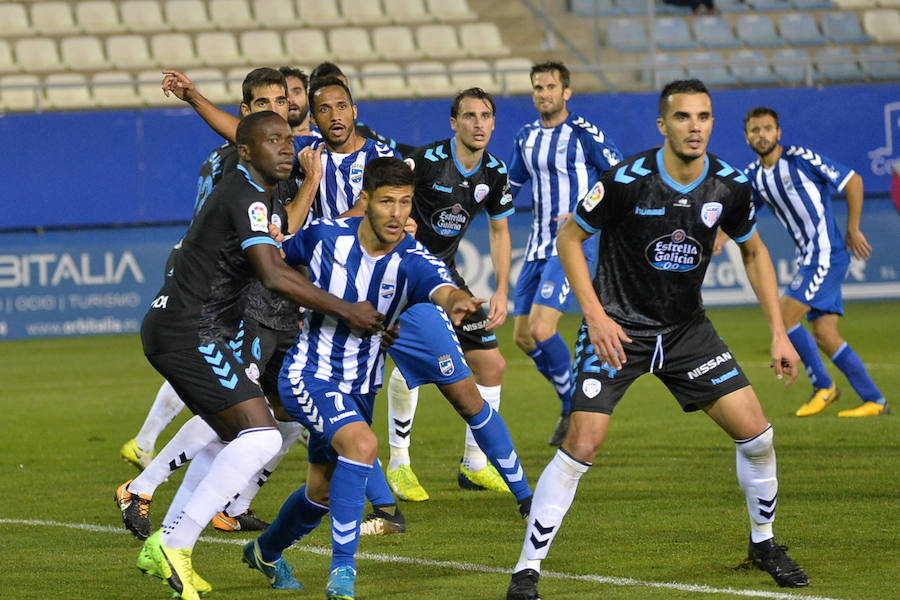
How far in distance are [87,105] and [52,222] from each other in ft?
7.41

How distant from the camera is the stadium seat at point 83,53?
73.3ft

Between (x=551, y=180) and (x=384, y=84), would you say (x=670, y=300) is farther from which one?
(x=384, y=84)

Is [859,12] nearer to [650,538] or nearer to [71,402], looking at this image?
[71,402]

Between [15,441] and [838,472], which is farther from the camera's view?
[15,441]

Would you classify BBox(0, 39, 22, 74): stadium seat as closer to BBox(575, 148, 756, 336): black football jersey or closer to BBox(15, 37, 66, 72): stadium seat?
BBox(15, 37, 66, 72): stadium seat

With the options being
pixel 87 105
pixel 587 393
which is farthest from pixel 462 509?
pixel 87 105

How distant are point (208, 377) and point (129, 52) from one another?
58.3 feet

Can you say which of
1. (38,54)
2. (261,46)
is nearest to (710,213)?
(261,46)

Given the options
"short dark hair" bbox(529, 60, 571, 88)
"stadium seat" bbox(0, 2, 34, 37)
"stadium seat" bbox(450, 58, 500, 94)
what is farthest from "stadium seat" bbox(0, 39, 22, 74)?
"short dark hair" bbox(529, 60, 571, 88)

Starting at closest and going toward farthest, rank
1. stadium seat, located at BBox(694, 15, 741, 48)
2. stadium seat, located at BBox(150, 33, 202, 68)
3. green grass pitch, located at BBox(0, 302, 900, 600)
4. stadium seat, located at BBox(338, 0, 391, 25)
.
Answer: green grass pitch, located at BBox(0, 302, 900, 600), stadium seat, located at BBox(150, 33, 202, 68), stadium seat, located at BBox(338, 0, 391, 25), stadium seat, located at BBox(694, 15, 741, 48)

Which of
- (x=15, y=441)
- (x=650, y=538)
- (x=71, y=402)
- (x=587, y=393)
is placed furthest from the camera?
(x=71, y=402)

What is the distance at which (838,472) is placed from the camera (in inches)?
335

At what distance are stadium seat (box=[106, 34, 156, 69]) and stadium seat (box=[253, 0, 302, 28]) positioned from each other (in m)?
2.09

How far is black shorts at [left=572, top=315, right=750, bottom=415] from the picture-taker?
5.80 m
